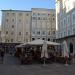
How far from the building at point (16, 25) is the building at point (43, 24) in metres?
2.72

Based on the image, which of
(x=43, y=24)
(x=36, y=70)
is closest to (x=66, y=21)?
(x=43, y=24)

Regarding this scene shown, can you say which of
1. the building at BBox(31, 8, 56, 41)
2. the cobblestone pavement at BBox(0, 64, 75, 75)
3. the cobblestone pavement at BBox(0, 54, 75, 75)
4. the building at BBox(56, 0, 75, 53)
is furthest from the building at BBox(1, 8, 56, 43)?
the cobblestone pavement at BBox(0, 64, 75, 75)

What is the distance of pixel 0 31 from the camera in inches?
3423

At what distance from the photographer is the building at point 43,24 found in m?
83.7

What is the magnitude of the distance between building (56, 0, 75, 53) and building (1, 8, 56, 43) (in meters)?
18.9

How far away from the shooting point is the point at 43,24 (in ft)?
278

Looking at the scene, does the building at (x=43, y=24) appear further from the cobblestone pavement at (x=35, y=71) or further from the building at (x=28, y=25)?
the cobblestone pavement at (x=35, y=71)

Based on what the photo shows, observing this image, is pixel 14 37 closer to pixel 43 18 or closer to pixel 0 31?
pixel 0 31

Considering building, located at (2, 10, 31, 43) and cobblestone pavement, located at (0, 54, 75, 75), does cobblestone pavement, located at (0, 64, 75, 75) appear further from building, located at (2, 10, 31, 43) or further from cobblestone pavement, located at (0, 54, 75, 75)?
building, located at (2, 10, 31, 43)

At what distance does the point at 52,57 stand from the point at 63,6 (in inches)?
1312

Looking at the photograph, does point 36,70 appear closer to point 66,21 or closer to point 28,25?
point 66,21

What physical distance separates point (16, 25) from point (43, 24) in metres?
9.69

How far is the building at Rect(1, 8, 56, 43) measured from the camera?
83.7 meters

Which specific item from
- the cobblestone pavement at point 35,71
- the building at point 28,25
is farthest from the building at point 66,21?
the cobblestone pavement at point 35,71
